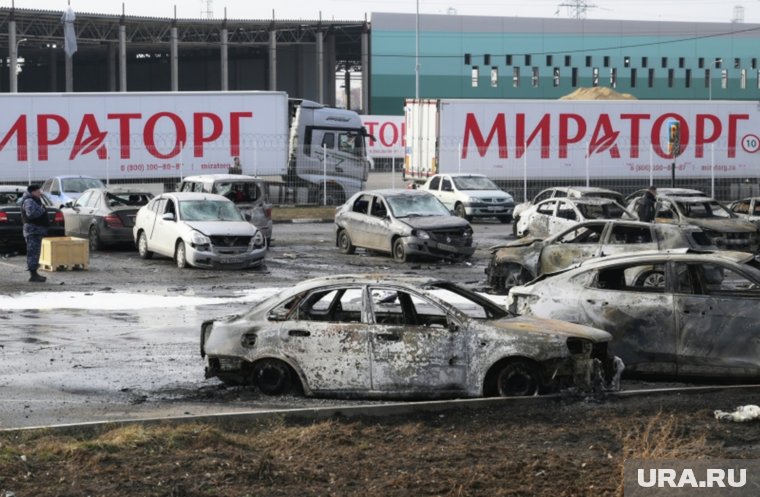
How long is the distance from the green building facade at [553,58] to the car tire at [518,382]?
71844mm

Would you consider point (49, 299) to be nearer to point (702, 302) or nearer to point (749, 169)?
point (702, 302)

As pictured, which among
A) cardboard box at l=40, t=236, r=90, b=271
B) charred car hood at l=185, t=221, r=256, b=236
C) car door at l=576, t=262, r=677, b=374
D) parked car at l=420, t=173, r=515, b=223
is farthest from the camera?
parked car at l=420, t=173, r=515, b=223

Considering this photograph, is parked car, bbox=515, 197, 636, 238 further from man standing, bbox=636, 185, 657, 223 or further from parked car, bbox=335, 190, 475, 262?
parked car, bbox=335, 190, 475, 262

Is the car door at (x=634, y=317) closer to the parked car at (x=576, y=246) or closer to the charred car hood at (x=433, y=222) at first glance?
the parked car at (x=576, y=246)

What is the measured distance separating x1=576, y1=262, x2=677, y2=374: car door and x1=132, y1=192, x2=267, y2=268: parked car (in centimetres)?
1229

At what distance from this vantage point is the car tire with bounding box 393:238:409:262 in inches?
998

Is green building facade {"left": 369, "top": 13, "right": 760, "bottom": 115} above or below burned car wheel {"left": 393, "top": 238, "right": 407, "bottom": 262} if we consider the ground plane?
above

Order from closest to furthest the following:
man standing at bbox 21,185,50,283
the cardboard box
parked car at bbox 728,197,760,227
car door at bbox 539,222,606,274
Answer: car door at bbox 539,222,606,274 → man standing at bbox 21,185,50,283 → the cardboard box → parked car at bbox 728,197,760,227

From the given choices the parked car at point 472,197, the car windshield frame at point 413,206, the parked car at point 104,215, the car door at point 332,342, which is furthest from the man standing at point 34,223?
the parked car at point 472,197

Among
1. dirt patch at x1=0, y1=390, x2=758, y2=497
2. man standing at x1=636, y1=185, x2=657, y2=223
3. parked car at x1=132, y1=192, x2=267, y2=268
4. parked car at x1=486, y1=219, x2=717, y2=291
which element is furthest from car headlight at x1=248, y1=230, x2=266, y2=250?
dirt patch at x1=0, y1=390, x2=758, y2=497

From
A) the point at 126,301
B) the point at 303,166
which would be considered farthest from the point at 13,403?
the point at 303,166

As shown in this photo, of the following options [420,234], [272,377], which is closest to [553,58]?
[420,234]

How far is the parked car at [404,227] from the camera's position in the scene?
25.3 m

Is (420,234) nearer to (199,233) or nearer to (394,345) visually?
(199,233)
